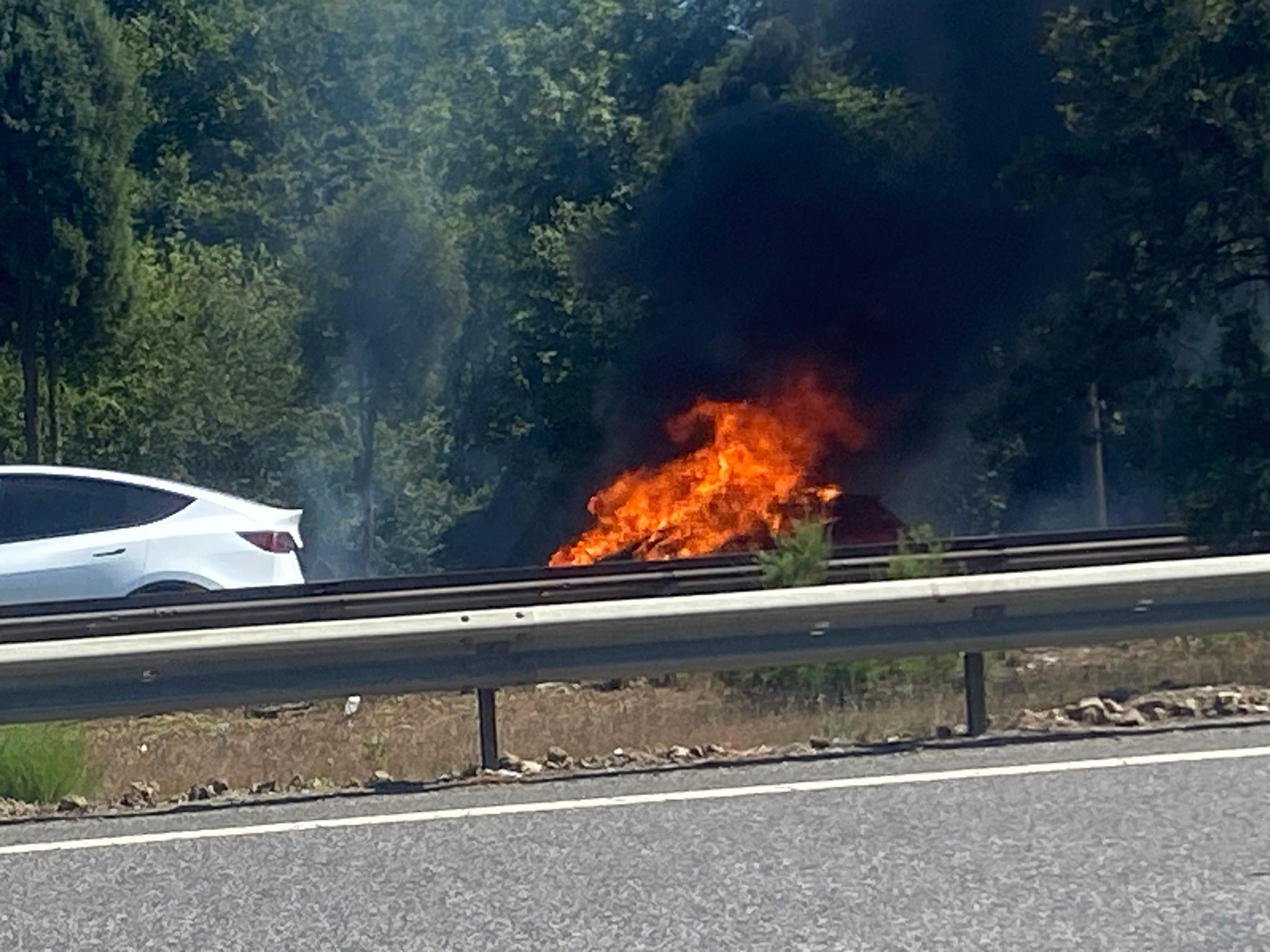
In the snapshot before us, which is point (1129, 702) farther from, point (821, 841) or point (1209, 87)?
point (1209, 87)

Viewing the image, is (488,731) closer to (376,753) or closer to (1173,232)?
(376,753)

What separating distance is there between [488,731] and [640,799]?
3.48 ft

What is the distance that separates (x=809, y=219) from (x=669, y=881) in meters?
22.7

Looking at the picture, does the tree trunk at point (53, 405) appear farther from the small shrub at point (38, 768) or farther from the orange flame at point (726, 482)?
the small shrub at point (38, 768)

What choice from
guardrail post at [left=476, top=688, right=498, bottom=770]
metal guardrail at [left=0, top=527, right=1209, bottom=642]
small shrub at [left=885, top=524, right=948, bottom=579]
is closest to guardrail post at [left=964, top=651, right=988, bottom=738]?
guardrail post at [left=476, top=688, right=498, bottom=770]

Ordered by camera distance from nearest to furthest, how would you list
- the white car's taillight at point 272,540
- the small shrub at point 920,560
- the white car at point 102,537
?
1. the small shrub at point 920,560
2. the white car at point 102,537
3. the white car's taillight at point 272,540

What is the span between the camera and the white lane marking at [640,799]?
690cm

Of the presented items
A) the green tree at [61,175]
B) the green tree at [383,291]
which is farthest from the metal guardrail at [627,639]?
the green tree at [383,291]

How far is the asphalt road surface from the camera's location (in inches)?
218

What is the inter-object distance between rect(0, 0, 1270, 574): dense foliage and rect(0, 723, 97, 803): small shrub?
28.7ft

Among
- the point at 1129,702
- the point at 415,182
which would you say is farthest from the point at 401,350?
the point at 1129,702

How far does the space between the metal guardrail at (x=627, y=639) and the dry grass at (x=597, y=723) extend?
19.4 inches

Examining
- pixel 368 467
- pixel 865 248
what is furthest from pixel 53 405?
pixel 865 248

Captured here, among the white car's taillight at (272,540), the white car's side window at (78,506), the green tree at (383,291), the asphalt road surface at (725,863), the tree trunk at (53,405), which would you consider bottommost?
the asphalt road surface at (725,863)
